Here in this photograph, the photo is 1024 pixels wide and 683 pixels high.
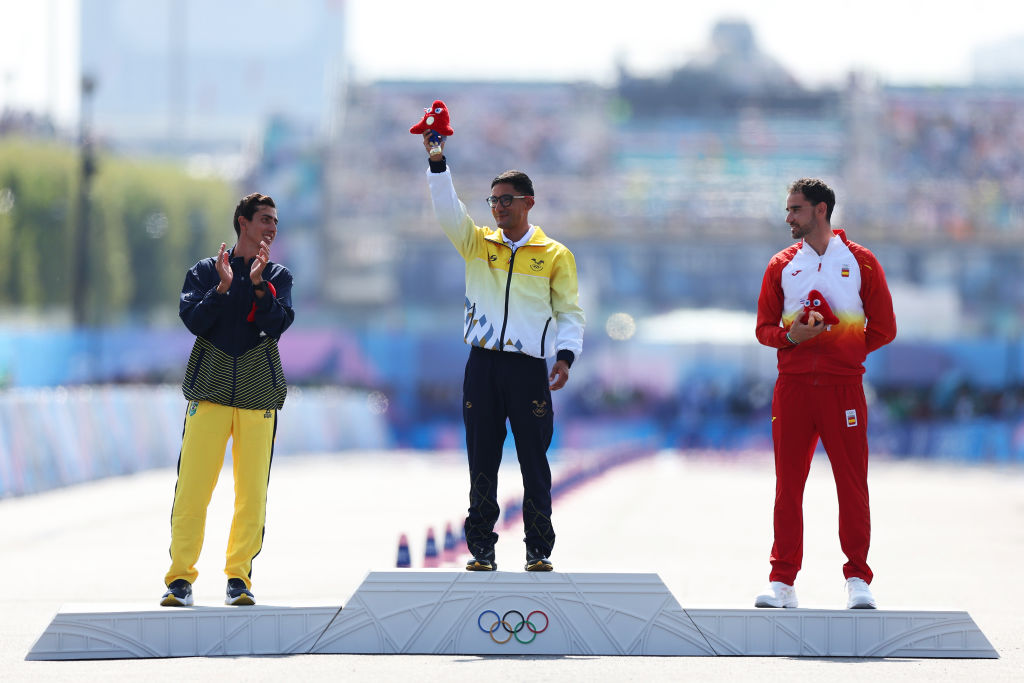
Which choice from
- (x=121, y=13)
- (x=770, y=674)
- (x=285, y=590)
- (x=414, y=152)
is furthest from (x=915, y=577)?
(x=121, y=13)

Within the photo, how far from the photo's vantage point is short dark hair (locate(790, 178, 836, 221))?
29.6 feet

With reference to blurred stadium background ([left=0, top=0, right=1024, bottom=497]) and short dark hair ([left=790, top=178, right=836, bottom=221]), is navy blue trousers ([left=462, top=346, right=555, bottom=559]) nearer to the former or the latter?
short dark hair ([left=790, top=178, right=836, bottom=221])

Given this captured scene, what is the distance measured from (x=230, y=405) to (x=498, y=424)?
1260 millimetres

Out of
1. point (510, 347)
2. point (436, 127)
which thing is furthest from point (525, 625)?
point (436, 127)

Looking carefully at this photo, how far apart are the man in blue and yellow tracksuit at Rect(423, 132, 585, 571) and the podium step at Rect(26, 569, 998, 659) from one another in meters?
0.40

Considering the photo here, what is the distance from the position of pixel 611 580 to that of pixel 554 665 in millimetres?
501

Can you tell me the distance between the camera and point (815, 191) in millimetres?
9062

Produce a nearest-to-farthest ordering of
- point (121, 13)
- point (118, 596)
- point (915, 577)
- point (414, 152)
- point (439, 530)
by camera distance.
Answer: point (118, 596) < point (915, 577) < point (439, 530) < point (414, 152) < point (121, 13)

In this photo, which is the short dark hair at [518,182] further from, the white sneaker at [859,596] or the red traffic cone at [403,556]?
the red traffic cone at [403,556]

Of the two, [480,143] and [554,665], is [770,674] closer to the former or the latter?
[554,665]

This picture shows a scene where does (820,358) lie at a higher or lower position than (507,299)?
lower

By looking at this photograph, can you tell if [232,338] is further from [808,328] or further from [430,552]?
[430,552]

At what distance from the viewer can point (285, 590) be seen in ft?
37.3

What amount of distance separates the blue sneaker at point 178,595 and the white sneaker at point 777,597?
2615mm
